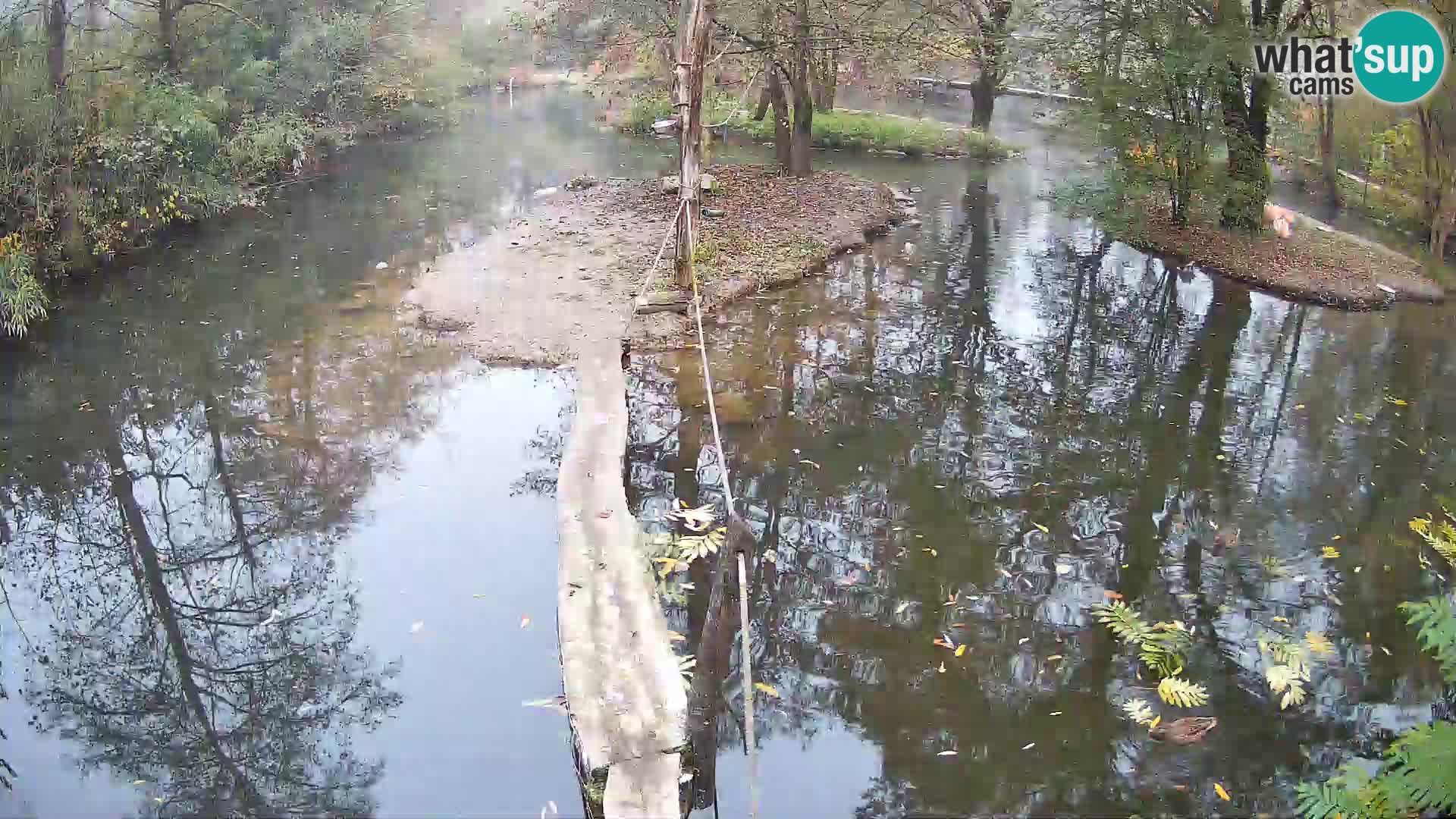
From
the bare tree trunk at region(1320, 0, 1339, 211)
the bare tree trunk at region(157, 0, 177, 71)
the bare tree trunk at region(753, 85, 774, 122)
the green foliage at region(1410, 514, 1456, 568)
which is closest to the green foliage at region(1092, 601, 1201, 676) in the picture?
the green foliage at region(1410, 514, 1456, 568)

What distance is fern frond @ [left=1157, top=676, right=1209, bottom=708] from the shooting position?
4988 mm

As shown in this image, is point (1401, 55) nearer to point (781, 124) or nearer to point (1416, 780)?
point (781, 124)

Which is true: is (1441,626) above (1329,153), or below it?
below

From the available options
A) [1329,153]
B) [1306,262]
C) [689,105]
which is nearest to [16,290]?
[689,105]

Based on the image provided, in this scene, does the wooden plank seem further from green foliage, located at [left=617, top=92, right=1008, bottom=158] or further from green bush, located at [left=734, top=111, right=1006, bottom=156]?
green bush, located at [left=734, top=111, right=1006, bottom=156]

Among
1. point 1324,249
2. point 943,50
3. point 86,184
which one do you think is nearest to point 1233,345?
point 1324,249

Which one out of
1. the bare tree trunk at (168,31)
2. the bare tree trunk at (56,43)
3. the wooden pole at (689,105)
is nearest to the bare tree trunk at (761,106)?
the bare tree trunk at (168,31)

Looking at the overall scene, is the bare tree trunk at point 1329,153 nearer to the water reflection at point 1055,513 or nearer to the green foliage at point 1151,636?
the water reflection at point 1055,513

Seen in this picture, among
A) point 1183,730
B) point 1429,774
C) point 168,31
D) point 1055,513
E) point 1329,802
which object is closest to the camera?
point 1429,774

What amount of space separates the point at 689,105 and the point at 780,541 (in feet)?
15.9

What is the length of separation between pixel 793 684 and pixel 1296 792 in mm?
2213

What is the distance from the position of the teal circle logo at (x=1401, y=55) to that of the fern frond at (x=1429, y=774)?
11.4 metres

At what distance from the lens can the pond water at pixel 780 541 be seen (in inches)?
184

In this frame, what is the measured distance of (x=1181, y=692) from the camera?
5043 millimetres
